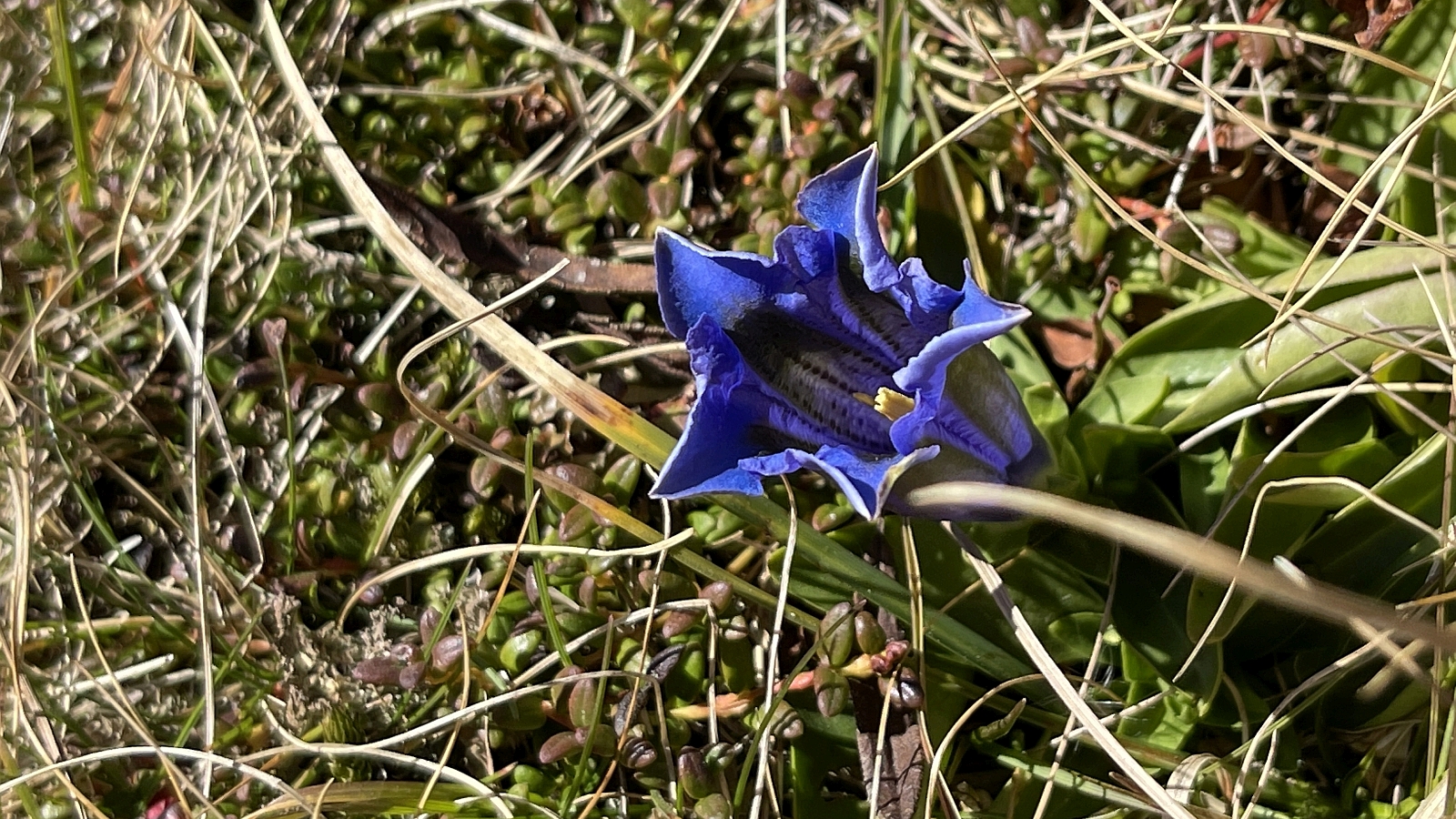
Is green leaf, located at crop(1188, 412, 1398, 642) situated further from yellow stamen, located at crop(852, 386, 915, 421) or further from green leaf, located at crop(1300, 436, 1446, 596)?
yellow stamen, located at crop(852, 386, 915, 421)

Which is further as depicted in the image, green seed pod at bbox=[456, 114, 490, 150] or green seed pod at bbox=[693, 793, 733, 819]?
green seed pod at bbox=[456, 114, 490, 150]

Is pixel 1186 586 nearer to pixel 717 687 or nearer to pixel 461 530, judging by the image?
pixel 717 687

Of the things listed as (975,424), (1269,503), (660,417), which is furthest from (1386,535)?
(660,417)

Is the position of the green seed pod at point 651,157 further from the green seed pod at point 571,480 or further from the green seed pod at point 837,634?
the green seed pod at point 837,634

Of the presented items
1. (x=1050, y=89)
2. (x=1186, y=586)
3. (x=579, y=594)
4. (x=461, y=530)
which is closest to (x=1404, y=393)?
(x=1186, y=586)

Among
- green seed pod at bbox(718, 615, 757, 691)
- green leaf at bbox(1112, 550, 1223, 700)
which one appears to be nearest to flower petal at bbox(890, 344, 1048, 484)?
green leaf at bbox(1112, 550, 1223, 700)
